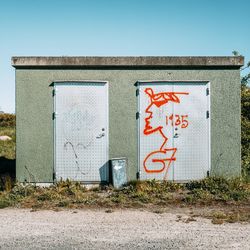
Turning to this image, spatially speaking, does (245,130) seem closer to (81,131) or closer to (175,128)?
(175,128)

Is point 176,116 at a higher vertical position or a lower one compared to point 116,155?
higher

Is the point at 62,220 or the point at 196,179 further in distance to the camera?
the point at 196,179

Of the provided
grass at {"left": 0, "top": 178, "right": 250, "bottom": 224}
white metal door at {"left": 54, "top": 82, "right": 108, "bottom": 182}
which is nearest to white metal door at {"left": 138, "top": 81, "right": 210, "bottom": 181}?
grass at {"left": 0, "top": 178, "right": 250, "bottom": 224}

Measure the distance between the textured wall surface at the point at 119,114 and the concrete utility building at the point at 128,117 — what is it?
0.08ft

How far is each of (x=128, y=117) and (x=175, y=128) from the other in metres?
1.26

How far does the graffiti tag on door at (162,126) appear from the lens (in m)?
8.69

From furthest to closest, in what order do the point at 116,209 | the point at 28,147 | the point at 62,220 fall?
1. the point at 28,147
2. the point at 116,209
3. the point at 62,220

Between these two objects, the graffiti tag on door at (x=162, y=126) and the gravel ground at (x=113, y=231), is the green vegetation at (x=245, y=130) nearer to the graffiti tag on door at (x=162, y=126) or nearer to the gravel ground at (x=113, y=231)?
the graffiti tag on door at (x=162, y=126)

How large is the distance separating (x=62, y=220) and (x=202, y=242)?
256cm

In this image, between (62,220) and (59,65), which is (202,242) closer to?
(62,220)

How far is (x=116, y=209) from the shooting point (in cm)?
681

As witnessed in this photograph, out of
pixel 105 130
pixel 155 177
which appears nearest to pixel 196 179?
pixel 155 177

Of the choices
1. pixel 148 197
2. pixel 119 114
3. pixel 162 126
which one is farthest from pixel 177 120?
pixel 148 197

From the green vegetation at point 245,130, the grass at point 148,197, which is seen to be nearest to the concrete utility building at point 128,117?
the grass at point 148,197
